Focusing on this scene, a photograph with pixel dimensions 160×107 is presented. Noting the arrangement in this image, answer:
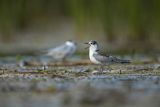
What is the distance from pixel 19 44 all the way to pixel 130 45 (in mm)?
4423

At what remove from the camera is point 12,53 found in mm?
21219

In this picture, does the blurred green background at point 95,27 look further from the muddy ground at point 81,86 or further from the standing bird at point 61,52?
the muddy ground at point 81,86

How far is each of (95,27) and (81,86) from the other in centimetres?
1441

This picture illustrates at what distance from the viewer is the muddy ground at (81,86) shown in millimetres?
9336

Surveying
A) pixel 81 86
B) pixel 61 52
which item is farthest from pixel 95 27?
pixel 81 86

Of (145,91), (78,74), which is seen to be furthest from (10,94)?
(78,74)

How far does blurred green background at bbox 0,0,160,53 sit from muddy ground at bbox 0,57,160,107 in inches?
291

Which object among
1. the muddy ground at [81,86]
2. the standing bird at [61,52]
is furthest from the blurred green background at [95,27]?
the muddy ground at [81,86]

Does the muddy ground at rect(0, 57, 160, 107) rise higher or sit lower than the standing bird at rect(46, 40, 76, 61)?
lower

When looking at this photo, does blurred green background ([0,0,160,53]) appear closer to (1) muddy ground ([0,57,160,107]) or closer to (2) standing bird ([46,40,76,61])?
(2) standing bird ([46,40,76,61])

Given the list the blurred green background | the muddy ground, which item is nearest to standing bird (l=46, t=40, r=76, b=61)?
the blurred green background

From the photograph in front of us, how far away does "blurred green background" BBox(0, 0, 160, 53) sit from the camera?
2255 centimetres

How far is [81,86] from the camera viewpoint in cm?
1058

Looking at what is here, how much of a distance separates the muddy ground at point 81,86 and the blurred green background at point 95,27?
7.38m
